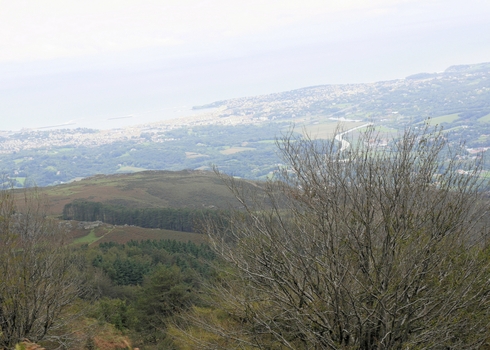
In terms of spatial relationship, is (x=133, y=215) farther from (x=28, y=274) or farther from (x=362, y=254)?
(x=362, y=254)

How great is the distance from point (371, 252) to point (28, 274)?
8.70 m

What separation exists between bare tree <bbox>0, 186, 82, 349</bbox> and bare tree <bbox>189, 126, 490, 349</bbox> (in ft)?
17.4

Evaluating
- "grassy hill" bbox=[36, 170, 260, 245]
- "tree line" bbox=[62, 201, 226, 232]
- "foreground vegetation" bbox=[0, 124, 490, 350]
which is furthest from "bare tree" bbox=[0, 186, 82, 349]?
"tree line" bbox=[62, 201, 226, 232]

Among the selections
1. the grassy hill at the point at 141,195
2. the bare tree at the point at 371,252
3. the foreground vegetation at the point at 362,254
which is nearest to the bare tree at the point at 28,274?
the foreground vegetation at the point at 362,254

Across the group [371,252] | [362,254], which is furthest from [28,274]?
[371,252]

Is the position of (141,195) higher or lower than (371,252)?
lower

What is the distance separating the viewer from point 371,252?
276 inches

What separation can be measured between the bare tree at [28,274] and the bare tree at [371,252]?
17.4 feet

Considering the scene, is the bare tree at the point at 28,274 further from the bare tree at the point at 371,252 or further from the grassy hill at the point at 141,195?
the grassy hill at the point at 141,195

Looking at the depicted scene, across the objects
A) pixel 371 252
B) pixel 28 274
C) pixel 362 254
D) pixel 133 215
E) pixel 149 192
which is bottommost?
pixel 149 192

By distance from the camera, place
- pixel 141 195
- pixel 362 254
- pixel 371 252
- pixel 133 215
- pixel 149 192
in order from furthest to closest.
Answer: pixel 149 192 → pixel 141 195 → pixel 133 215 → pixel 362 254 → pixel 371 252

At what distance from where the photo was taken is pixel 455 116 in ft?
318

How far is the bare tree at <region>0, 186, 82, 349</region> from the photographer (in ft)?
32.7

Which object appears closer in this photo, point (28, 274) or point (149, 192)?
point (28, 274)
